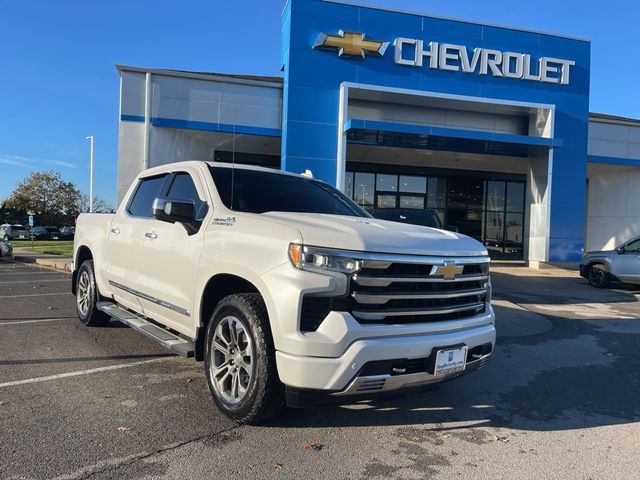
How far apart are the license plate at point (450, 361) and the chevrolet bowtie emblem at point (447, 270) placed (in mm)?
513

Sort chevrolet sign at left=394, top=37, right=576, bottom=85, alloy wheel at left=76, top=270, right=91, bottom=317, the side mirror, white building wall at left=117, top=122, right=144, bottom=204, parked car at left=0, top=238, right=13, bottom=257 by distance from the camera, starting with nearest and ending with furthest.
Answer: the side mirror
alloy wheel at left=76, top=270, right=91, bottom=317
white building wall at left=117, top=122, right=144, bottom=204
chevrolet sign at left=394, top=37, right=576, bottom=85
parked car at left=0, top=238, right=13, bottom=257

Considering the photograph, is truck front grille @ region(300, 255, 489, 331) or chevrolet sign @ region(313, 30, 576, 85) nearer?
truck front grille @ region(300, 255, 489, 331)

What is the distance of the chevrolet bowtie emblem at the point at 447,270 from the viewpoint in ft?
12.0

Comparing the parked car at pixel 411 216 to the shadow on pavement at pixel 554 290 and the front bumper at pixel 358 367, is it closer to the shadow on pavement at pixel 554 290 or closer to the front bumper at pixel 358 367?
the shadow on pavement at pixel 554 290

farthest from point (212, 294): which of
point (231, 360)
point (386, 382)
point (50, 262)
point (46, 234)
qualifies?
point (46, 234)

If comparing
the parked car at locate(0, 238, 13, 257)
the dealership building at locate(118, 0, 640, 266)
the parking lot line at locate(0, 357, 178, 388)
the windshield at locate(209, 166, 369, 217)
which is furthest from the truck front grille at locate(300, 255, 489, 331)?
the parked car at locate(0, 238, 13, 257)

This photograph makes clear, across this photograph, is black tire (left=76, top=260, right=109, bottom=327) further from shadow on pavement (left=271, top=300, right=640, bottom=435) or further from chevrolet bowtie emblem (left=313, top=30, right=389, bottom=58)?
chevrolet bowtie emblem (left=313, top=30, right=389, bottom=58)

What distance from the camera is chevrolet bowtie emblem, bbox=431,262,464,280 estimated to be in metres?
3.66

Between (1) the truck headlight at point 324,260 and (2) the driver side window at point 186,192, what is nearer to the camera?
(1) the truck headlight at point 324,260

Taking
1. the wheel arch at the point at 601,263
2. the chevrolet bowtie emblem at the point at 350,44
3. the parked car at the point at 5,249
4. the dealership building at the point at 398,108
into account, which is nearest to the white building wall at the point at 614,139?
the dealership building at the point at 398,108

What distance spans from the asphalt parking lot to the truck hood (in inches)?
53.5

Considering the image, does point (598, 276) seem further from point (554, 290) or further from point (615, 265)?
point (554, 290)

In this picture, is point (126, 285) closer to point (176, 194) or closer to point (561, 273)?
point (176, 194)

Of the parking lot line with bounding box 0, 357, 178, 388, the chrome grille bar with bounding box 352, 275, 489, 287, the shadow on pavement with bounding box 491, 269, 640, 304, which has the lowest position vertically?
the shadow on pavement with bounding box 491, 269, 640, 304
